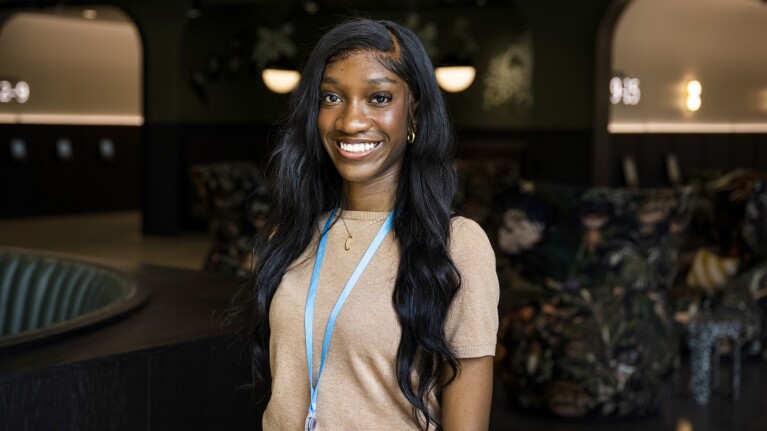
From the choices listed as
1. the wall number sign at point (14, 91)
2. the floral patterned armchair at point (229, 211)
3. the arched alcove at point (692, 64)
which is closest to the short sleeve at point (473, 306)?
the floral patterned armchair at point (229, 211)

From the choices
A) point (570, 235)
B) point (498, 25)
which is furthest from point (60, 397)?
point (498, 25)

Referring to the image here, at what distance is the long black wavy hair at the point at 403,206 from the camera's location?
1.59 meters

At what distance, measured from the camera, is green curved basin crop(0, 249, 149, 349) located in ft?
12.9

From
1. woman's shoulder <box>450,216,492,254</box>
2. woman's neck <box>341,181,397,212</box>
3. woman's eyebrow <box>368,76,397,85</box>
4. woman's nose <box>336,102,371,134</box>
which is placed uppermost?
woman's eyebrow <box>368,76,397,85</box>

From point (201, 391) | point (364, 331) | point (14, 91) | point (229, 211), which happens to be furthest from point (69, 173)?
point (364, 331)

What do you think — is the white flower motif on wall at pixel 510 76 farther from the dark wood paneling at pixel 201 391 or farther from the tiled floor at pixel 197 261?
the dark wood paneling at pixel 201 391

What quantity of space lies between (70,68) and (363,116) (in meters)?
15.5

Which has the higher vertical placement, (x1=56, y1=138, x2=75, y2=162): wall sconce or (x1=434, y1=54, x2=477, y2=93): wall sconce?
(x1=434, y1=54, x2=477, y2=93): wall sconce

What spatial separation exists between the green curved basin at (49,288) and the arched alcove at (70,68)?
36.0ft

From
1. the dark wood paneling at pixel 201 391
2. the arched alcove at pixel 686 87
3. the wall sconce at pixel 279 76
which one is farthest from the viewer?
the arched alcove at pixel 686 87

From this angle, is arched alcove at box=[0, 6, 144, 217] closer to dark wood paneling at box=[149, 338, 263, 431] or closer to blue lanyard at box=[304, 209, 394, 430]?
dark wood paneling at box=[149, 338, 263, 431]

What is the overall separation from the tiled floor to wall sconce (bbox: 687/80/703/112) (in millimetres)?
6493

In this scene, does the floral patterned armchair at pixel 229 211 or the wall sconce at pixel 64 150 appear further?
the wall sconce at pixel 64 150

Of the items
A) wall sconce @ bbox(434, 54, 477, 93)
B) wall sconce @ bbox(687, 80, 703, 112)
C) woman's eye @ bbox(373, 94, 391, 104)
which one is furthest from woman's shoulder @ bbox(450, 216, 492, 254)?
wall sconce @ bbox(687, 80, 703, 112)
